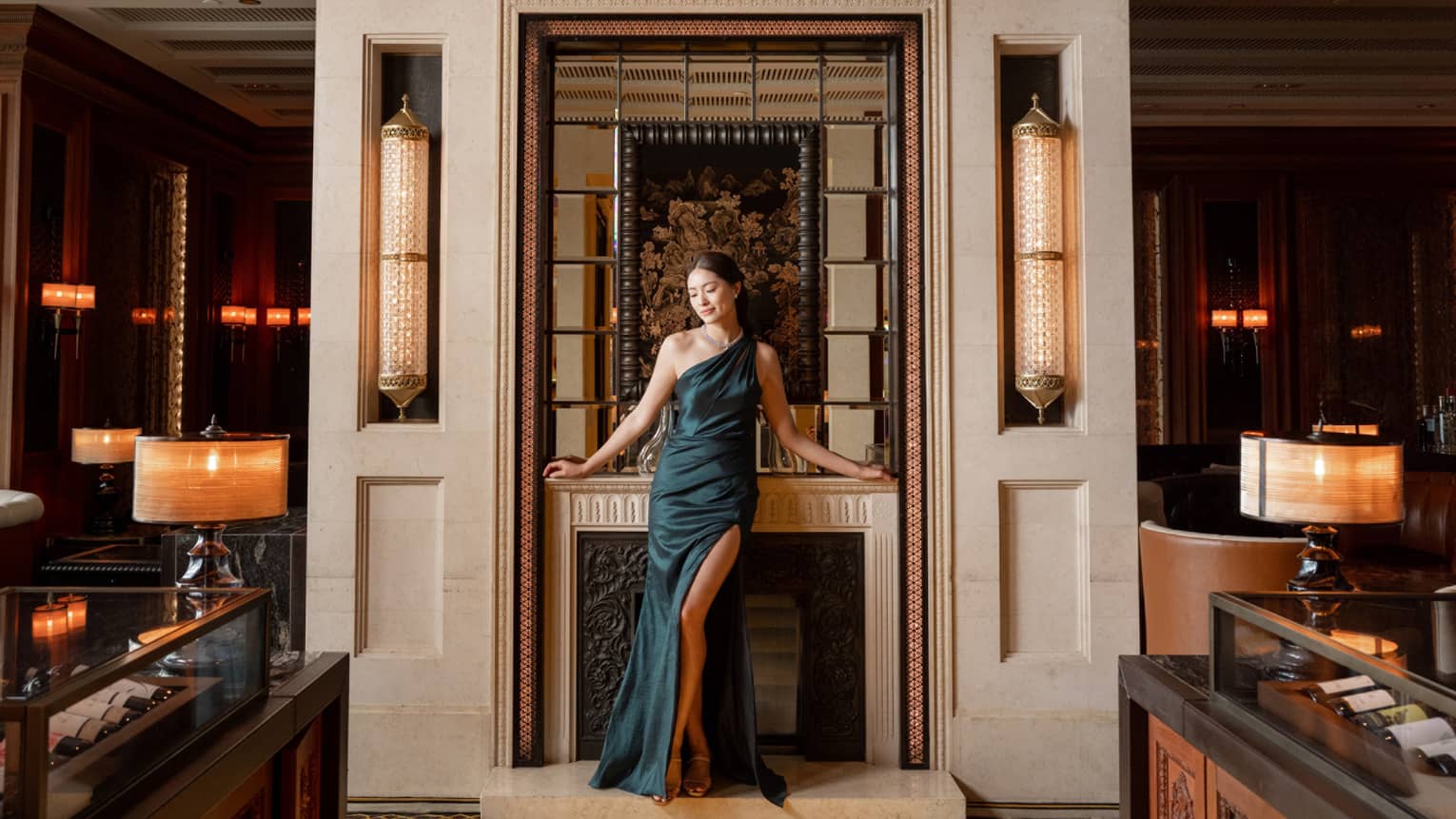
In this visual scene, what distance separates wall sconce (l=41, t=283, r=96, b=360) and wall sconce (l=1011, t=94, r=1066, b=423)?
5593 mm

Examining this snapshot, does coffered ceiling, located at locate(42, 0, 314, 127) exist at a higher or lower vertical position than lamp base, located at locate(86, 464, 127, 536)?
higher

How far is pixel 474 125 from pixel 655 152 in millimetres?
681

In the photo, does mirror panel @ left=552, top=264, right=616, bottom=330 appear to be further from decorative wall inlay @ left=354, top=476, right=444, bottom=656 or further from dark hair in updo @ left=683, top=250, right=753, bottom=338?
dark hair in updo @ left=683, top=250, right=753, bottom=338

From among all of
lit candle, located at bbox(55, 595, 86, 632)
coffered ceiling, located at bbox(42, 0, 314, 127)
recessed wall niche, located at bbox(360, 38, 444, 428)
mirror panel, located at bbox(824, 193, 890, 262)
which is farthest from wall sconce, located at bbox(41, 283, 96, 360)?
lit candle, located at bbox(55, 595, 86, 632)

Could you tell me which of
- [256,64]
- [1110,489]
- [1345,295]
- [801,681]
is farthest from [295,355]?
[1345,295]

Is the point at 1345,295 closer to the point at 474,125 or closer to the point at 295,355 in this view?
the point at 474,125

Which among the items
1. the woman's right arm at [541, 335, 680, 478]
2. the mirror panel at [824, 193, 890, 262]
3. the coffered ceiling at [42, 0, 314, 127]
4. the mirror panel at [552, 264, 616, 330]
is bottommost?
the woman's right arm at [541, 335, 680, 478]

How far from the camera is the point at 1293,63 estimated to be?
21.3 feet

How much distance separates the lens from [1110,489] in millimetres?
3416

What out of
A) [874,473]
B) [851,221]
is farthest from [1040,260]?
[851,221]

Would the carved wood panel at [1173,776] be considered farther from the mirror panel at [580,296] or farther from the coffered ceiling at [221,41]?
the coffered ceiling at [221,41]

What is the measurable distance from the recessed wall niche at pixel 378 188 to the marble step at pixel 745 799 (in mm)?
1394

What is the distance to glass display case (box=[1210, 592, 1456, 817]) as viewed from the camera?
47.9 inches

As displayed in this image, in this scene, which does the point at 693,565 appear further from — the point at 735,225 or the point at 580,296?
the point at 580,296
